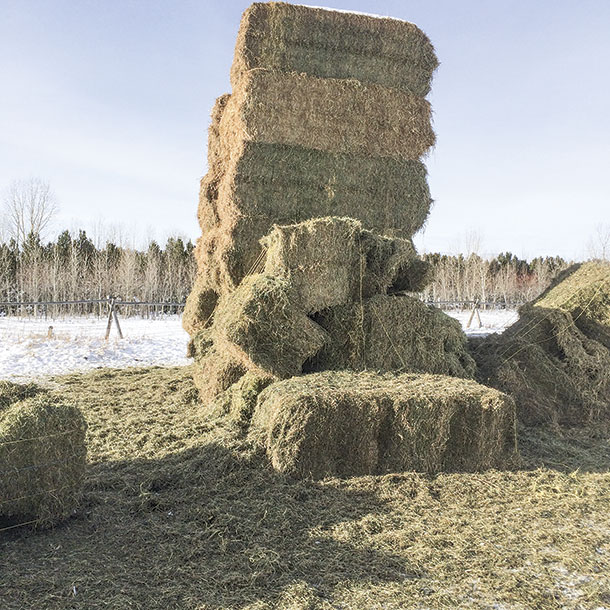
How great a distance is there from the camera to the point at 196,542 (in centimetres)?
404

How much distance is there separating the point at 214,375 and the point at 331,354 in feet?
5.46

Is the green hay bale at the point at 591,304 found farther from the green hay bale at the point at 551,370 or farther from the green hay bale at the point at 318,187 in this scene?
the green hay bale at the point at 318,187

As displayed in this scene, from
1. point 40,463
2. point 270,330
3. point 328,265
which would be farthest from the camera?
point 328,265

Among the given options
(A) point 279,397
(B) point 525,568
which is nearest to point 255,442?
(A) point 279,397

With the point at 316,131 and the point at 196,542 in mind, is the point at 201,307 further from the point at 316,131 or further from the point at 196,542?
the point at 196,542

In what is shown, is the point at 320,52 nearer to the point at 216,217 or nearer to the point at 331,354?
the point at 216,217

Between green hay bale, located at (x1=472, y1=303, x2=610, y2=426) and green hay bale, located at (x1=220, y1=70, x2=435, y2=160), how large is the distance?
3.45 meters

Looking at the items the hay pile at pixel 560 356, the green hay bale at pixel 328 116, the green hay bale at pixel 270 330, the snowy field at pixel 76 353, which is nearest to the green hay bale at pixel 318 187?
the green hay bale at pixel 328 116

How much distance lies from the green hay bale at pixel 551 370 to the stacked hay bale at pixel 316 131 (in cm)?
250

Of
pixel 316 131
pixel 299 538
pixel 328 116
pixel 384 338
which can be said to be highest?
pixel 328 116

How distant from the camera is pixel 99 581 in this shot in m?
3.49

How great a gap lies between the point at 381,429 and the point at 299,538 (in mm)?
1747

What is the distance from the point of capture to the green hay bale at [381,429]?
5.39 meters

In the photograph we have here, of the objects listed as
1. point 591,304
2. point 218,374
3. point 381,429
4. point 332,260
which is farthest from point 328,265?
point 591,304
